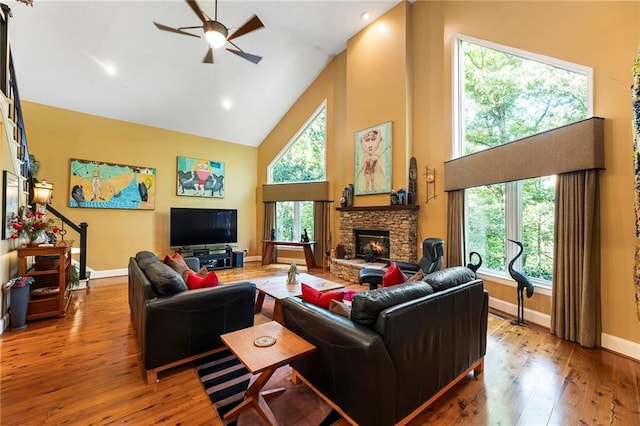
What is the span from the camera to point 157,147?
679cm

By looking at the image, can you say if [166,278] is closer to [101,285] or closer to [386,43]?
[101,285]

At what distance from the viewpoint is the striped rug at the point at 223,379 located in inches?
79.6

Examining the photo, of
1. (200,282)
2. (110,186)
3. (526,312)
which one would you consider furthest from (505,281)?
(110,186)

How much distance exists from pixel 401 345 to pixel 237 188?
24.0ft

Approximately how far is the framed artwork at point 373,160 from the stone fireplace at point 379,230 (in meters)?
0.47

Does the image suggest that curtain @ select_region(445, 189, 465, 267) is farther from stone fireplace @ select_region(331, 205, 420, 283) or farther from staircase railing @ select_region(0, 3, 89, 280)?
staircase railing @ select_region(0, 3, 89, 280)

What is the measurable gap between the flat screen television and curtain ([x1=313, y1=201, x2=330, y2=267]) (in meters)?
2.30

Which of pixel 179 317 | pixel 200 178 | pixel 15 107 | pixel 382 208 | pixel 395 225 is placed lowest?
pixel 179 317

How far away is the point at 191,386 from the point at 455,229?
421 centimetres

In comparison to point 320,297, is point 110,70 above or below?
above

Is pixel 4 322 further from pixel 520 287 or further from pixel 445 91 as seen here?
pixel 445 91

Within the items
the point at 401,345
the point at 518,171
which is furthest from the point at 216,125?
the point at 401,345

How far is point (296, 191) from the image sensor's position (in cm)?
761

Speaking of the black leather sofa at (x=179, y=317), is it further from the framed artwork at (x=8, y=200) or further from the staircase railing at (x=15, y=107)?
the staircase railing at (x=15, y=107)
